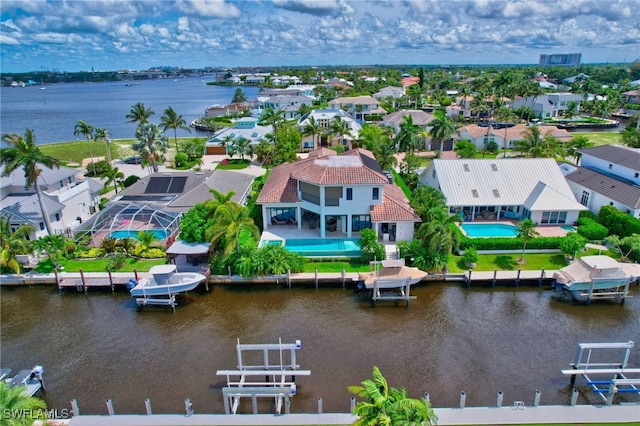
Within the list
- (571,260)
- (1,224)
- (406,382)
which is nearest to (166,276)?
(1,224)

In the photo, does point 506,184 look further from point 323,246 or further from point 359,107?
point 359,107

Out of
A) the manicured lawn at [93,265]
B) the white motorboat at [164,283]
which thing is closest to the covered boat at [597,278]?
the white motorboat at [164,283]

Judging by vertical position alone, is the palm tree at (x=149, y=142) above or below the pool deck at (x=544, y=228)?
above

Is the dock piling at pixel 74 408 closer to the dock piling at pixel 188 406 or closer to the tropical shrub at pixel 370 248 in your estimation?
the dock piling at pixel 188 406

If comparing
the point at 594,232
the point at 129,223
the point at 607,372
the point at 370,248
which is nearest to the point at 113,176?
the point at 129,223

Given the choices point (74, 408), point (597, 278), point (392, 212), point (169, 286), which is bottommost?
point (74, 408)

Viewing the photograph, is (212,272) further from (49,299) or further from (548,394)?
(548,394)
